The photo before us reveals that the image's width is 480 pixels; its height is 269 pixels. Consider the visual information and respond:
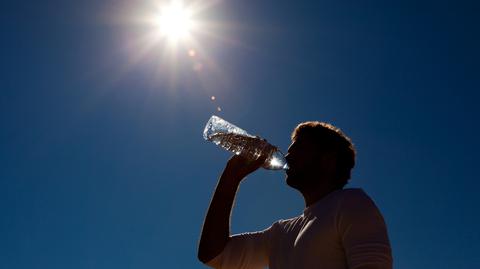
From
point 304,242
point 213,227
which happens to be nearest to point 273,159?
point 213,227

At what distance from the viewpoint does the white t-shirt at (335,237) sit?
7.35 ft

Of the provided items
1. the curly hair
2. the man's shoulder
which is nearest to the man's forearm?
the curly hair

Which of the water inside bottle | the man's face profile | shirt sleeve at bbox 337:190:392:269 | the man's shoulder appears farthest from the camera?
the water inside bottle

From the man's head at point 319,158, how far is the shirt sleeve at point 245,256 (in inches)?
15.4

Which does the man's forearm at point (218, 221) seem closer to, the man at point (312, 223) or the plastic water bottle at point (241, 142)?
the man at point (312, 223)

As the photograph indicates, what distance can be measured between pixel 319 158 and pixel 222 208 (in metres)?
0.71

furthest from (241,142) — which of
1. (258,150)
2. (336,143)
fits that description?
(336,143)

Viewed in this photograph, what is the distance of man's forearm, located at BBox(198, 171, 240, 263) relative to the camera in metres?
3.13

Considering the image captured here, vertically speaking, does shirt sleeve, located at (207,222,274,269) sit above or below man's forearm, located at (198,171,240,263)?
below

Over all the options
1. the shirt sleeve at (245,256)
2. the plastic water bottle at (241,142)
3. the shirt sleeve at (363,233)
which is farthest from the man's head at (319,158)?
the shirt sleeve at (363,233)

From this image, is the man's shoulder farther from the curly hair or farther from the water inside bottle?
the water inside bottle

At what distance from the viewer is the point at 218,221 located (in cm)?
318

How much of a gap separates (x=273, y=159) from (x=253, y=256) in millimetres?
756

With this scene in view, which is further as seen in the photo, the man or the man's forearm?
the man's forearm
